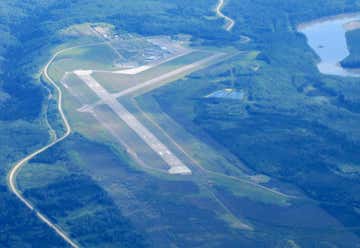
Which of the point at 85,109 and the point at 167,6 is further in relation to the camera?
the point at 167,6

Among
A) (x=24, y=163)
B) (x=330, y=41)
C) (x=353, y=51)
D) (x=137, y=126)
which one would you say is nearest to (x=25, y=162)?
(x=24, y=163)

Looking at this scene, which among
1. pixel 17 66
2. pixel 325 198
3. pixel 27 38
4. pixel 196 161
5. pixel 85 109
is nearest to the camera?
pixel 325 198

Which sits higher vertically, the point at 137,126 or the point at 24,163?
the point at 137,126

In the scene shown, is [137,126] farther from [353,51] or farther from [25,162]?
[353,51]

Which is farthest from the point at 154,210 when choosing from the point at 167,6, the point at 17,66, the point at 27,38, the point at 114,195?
the point at 167,6

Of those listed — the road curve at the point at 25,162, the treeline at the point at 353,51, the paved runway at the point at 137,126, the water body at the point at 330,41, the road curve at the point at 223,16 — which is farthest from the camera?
the road curve at the point at 223,16

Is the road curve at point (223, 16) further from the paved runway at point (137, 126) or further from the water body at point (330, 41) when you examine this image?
the paved runway at point (137, 126)

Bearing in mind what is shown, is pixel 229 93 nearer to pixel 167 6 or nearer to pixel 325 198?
pixel 325 198

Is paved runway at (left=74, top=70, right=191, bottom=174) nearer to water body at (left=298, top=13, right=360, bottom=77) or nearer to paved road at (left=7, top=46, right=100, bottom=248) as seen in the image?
paved road at (left=7, top=46, right=100, bottom=248)

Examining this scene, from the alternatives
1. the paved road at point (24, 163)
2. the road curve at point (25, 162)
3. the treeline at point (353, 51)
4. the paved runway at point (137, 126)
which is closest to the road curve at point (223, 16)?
the treeline at point (353, 51)
